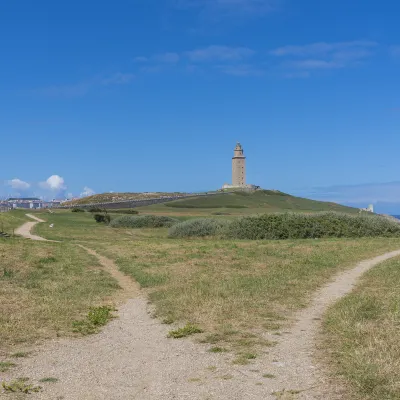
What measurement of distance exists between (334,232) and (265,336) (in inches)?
1397

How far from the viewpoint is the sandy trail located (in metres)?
7.52

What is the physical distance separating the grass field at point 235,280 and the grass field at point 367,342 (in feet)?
4.84

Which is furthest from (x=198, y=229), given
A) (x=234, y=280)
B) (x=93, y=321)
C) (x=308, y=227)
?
(x=93, y=321)

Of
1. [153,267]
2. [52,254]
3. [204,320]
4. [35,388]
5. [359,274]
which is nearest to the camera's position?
[35,388]

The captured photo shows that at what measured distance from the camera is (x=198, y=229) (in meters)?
49.2

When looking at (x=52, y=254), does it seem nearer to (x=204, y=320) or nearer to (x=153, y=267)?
(x=153, y=267)

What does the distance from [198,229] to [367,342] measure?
Answer: 39.9 meters

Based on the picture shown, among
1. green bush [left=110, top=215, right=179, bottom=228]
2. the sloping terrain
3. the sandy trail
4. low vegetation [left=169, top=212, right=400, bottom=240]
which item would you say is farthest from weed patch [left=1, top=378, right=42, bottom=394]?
the sloping terrain

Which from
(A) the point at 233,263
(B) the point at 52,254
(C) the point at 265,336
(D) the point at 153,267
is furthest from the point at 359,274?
(B) the point at 52,254

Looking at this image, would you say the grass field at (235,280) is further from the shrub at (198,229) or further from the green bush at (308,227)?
the shrub at (198,229)

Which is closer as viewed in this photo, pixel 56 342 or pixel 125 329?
pixel 56 342

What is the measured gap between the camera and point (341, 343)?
984cm

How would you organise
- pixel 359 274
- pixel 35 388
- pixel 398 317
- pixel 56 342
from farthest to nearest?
pixel 359 274 → pixel 398 317 → pixel 56 342 → pixel 35 388

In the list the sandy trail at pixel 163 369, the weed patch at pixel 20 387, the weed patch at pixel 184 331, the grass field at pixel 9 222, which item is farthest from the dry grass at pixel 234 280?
the grass field at pixel 9 222
